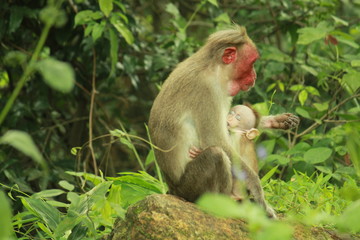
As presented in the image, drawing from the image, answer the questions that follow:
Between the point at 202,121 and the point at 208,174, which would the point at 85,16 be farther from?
the point at 208,174

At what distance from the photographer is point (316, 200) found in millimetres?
4828

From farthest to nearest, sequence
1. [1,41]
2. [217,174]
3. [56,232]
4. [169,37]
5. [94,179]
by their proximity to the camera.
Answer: [169,37] → [1,41] → [94,179] → [217,174] → [56,232]

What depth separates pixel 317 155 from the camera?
5.68 m

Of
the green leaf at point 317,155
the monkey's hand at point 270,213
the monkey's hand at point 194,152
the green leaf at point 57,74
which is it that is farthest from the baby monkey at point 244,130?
the green leaf at point 57,74

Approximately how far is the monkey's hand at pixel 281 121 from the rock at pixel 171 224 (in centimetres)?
138

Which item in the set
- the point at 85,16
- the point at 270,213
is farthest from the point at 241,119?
the point at 85,16

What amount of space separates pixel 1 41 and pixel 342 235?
462 cm

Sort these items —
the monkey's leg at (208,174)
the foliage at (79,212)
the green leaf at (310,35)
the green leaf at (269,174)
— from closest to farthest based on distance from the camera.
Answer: the foliage at (79,212) → the monkey's leg at (208,174) → the green leaf at (269,174) → the green leaf at (310,35)

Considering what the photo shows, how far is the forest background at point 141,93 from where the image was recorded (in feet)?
18.6

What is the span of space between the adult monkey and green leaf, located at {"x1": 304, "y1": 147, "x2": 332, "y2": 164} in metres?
1.03

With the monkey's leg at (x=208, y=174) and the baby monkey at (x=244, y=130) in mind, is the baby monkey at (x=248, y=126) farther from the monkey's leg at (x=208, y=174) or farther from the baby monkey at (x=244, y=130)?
the monkey's leg at (x=208, y=174)

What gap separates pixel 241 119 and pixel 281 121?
1.22 feet

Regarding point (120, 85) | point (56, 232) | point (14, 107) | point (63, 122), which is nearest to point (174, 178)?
point (56, 232)

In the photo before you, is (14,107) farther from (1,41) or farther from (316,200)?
(316,200)
